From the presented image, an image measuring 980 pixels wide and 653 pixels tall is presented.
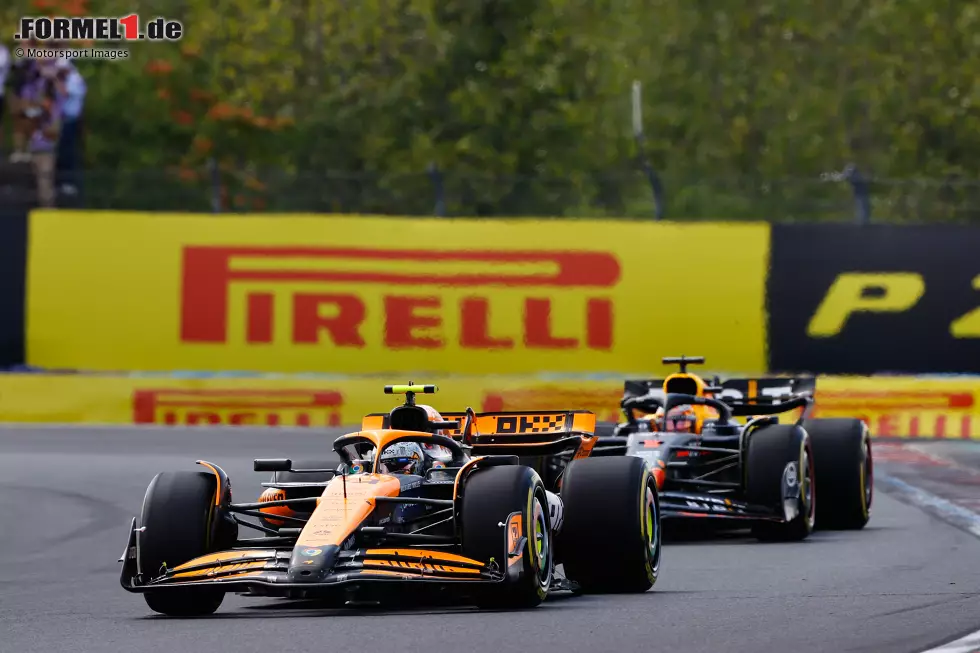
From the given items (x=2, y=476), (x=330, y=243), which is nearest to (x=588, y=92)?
(x=330, y=243)

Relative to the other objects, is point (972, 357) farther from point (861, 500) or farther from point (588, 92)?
point (588, 92)

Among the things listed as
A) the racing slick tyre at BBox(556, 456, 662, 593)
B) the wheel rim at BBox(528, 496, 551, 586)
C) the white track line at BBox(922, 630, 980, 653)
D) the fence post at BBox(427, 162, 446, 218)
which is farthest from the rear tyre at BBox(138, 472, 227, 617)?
the fence post at BBox(427, 162, 446, 218)

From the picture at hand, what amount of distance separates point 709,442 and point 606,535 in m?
4.45

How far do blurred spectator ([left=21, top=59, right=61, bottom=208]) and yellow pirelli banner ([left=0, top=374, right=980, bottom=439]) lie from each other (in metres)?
2.88

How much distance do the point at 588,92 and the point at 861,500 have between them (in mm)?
28335

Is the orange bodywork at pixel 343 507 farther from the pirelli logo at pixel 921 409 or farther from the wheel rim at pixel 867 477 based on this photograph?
the pirelli logo at pixel 921 409

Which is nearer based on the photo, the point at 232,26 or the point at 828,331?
the point at 828,331

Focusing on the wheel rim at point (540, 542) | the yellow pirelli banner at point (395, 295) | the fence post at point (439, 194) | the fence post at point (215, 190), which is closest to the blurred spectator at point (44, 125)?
the yellow pirelli banner at point (395, 295)

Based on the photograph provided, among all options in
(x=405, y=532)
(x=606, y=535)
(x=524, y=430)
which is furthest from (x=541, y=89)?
(x=405, y=532)

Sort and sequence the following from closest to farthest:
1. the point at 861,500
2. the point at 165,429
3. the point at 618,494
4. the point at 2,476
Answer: the point at 618,494
the point at 861,500
the point at 2,476
the point at 165,429

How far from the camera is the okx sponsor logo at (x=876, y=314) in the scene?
2258cm

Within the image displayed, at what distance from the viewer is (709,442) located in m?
14.8

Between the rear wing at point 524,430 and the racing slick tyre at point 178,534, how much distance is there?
203 cm

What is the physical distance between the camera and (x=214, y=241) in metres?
23.1
